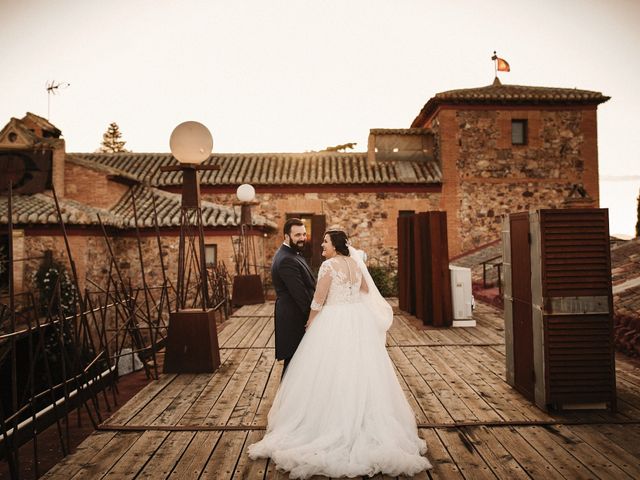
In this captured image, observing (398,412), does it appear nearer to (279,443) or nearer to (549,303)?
(279,443)

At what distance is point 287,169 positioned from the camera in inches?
681

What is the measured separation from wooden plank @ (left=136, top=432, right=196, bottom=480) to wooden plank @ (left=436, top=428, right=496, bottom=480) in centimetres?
196

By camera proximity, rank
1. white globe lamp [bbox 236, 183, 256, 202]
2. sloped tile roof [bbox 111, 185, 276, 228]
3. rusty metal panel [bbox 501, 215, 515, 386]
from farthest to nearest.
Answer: sloped tile roof [bbox 111, 185, 276, 228]
white globe lamp [bbox 236, 183, 256, 202]
rusty metal panel [bbox 501, 215, 515, 386]

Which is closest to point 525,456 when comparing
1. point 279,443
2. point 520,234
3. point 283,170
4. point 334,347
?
point 334,347

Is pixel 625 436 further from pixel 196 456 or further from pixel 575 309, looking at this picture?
pixel 196 456

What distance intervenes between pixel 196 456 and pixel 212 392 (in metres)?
1.42

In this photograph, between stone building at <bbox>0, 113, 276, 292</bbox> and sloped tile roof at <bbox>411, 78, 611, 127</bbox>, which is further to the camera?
sloped tile roof at <bbox>411, 78, 611, 127</bbox>

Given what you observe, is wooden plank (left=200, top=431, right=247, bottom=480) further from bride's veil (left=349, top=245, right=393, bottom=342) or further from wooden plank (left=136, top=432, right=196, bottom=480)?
bride's veil (left=349, top=245, right=393, bottom=342)

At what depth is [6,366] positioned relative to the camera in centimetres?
777

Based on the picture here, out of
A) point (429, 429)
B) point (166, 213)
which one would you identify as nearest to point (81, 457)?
point (429, 429)

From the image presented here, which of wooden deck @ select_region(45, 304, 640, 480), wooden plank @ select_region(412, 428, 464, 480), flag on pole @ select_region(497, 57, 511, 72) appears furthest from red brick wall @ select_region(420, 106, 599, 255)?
wooden plank @ select_region(412, 428, 464, 480)

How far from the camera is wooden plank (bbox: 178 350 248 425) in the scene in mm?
3807

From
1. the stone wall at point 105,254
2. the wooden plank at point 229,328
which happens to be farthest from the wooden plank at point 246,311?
the stone wall at point 105,254

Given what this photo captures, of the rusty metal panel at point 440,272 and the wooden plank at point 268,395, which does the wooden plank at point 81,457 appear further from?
the rusty metal panel at point 440,272
